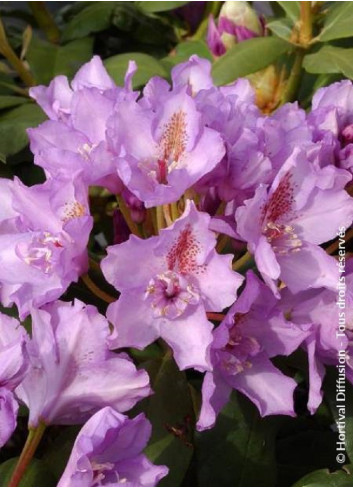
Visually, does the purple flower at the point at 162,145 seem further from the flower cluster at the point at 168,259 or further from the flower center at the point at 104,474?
the flower center at the point at 104,474

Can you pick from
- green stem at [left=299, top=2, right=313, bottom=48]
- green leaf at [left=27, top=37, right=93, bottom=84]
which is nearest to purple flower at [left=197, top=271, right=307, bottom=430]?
green stem at [left=299, top=2, right=313, bottom=48]

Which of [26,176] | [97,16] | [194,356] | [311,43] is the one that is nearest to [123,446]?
[194,356]

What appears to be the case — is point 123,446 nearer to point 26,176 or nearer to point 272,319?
point 272,319

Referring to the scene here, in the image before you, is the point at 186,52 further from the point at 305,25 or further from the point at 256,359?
the point at 256,359

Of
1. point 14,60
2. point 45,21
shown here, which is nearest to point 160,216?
point 14,60

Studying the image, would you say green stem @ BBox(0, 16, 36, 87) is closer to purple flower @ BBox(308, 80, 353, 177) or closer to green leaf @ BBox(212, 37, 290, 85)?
green leaf @ BBox(212, 37, 290, 85)

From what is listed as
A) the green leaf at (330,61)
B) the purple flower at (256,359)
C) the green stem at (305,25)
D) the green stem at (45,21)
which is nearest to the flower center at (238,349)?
the purple flower at (256,359)
